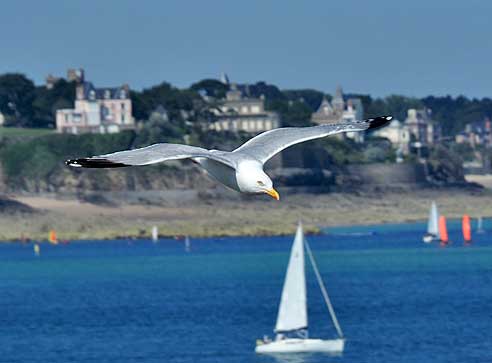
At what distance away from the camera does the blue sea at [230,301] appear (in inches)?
2542

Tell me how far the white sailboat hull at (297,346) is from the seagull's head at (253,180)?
39.4m

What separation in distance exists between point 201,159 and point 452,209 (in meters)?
179

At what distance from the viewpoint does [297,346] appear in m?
59.7

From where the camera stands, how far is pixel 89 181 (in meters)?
183

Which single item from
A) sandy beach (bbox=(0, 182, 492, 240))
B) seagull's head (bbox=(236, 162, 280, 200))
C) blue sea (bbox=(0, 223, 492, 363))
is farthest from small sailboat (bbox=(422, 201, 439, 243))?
seagull's head (bbox=(236, 162, 280, 200))

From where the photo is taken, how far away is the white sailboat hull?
59562 millimetres

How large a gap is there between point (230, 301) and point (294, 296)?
104 ft

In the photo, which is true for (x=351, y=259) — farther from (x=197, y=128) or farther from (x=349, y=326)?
(x=197, y=128)

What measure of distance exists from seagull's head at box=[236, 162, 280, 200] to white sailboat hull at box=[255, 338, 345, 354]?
39399 millimetres

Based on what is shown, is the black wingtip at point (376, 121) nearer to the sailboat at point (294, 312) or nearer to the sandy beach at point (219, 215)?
the sailboat at point (294, 312)

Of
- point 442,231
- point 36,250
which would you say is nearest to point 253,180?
point 442,231

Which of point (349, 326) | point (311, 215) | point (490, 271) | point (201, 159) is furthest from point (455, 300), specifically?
point (311, 215)

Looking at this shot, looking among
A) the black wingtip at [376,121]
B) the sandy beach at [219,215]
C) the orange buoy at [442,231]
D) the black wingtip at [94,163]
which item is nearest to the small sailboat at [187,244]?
the sandy beach at [219,215]

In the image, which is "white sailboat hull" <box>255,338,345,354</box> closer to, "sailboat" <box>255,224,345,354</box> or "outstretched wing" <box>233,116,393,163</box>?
"sailboat" <box>255,224,345,354</box>
